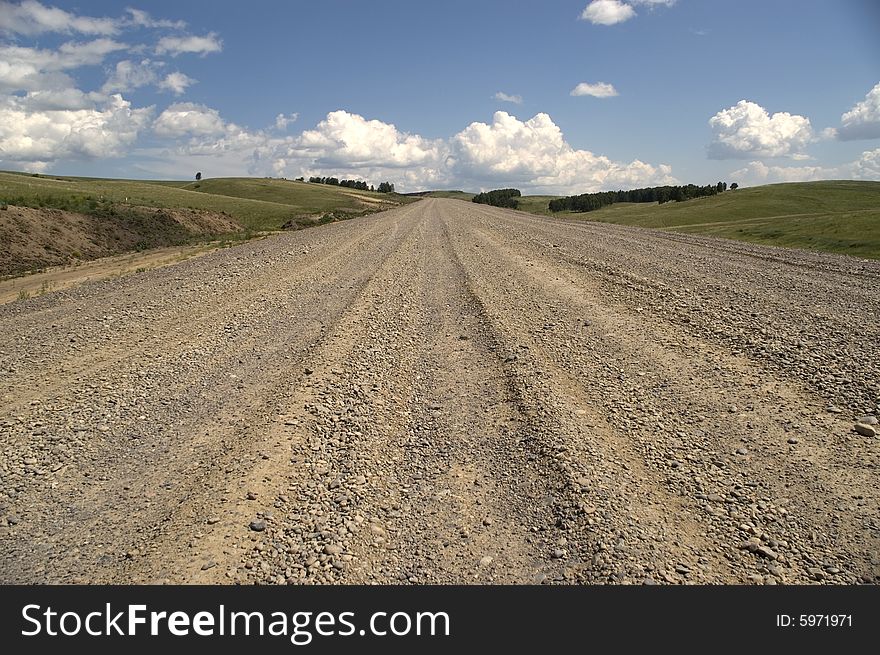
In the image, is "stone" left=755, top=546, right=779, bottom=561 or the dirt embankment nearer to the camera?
"stone" left=755, top=546, right=779, bottom=561

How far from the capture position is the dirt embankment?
2280 centimetres

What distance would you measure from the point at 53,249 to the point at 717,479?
28.2 meters

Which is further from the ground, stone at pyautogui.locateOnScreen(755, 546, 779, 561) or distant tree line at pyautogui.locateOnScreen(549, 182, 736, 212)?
distant tree line at pyautogui.locateOnScreen(549, 182, 736, 212)

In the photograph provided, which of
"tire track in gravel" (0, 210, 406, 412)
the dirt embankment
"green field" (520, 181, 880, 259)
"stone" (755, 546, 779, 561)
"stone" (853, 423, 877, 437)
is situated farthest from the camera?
"green field" (520, 181, 880, 259)

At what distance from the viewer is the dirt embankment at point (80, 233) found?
22.8 metres

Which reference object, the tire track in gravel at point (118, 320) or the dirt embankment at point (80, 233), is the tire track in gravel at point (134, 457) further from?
the dirt embankment at point (80, 233)

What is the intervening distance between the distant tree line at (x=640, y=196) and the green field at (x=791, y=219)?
814 inches

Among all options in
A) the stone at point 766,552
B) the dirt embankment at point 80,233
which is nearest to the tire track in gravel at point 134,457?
the stone at point 766,552

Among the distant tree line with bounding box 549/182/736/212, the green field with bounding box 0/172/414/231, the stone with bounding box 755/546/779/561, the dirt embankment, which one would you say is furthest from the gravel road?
the distant tree line with bounding box 549/182/736/212

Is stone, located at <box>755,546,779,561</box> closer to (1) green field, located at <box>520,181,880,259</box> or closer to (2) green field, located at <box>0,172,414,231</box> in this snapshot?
(1) green field, located at <box>520,181,880,259</box>

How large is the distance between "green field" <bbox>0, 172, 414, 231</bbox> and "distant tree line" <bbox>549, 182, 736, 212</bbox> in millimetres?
37059

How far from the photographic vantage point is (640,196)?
5758 inches

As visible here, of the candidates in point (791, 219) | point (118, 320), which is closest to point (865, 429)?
point (118, 320)

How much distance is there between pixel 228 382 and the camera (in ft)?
23.1
